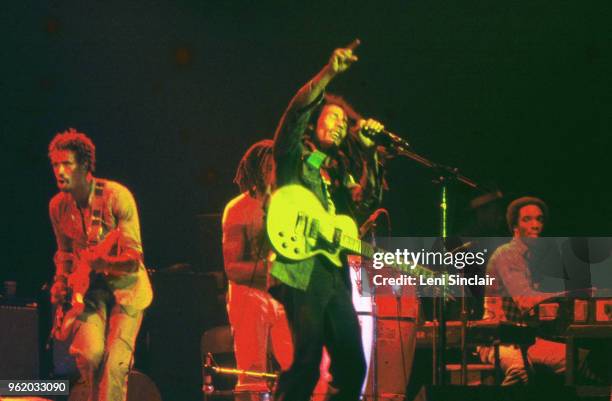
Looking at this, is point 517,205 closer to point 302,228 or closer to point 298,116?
point 302,228

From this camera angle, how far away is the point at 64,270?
480 centimetres

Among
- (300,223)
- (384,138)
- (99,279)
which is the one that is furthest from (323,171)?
(99,279)

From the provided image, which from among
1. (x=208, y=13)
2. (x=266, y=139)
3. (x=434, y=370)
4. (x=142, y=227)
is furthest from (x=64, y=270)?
(x=434, y=370)

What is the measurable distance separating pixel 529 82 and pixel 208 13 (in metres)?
2.19

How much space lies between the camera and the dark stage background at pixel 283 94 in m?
4.95

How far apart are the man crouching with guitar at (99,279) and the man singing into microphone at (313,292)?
1.20m

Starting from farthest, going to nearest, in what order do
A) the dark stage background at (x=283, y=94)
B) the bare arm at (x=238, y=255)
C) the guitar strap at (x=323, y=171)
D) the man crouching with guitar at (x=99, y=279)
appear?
the dark stage background at (x=283, y=94)
the man crouching with guitar at (x=99, y=279)
the bare arm at (x=238, y=255)
the guitar strap at (x=323, y=171)

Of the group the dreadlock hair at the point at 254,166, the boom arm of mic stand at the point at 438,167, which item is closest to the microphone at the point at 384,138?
the boom arm of mic stand at the point at 438,167

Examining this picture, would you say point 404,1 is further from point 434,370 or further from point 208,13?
point 434,370

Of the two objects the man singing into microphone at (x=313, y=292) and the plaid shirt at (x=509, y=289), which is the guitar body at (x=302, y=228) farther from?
the plaid shirt at (x=509, y=289)

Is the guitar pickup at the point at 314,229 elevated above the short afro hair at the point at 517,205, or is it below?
below

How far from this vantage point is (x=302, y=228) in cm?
408

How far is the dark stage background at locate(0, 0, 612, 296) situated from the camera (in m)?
4.95

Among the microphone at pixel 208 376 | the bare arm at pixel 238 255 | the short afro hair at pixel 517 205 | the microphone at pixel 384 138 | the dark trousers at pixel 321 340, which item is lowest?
the microphone at pixel 208 376
